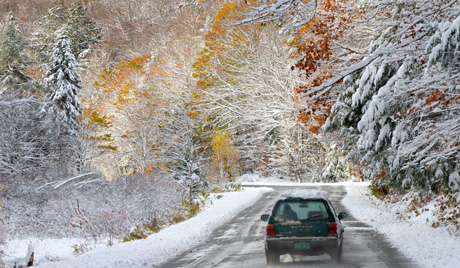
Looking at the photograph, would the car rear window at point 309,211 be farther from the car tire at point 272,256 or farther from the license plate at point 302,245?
the car tire at point 272,256

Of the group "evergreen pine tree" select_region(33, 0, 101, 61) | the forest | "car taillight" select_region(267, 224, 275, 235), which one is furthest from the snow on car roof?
"evergreen pine tree" select_region(33, 0, 101, 61)

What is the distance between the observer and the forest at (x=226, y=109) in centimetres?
1048

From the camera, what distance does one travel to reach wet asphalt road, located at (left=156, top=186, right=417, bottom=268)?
977 cm

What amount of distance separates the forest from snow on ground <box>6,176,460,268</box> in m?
1.41

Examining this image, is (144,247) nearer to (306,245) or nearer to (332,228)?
(306,245)

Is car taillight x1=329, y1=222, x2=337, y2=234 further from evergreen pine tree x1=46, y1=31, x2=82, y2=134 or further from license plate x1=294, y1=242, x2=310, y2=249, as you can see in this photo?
evergreen pine tree x1=46, y1=31, x2=82, y2=134

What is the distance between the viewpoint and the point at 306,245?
9.17m

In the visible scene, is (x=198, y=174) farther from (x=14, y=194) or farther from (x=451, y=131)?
(x=451, y=131)

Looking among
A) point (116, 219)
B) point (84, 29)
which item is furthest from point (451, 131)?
point (84, 29)

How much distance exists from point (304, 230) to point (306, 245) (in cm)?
29

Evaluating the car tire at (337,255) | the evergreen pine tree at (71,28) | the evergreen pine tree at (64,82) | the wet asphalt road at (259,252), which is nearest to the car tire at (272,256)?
the wet asphalt road at (259,252)

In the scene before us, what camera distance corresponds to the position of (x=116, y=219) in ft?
69.8

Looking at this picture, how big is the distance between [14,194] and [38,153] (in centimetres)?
620

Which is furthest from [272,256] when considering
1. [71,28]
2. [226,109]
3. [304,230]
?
[71,28]
